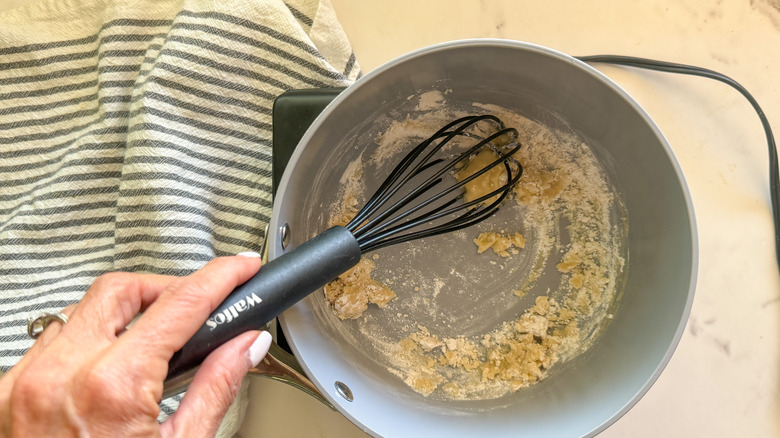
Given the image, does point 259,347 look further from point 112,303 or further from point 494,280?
point 494,280

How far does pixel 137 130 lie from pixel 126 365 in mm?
321

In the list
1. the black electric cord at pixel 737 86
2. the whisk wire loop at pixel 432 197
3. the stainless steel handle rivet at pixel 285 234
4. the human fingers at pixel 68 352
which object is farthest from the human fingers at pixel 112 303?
the black electric cord at pixel 737 86

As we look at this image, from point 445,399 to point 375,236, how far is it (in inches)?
8.7

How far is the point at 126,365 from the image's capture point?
0.39 metres

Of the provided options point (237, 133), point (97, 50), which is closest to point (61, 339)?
point (237, 133)

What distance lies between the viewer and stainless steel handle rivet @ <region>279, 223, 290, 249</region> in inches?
20.3

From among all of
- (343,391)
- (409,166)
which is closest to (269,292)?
(343,391)

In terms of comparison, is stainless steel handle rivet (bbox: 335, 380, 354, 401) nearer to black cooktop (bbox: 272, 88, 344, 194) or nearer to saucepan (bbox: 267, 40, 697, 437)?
saucepan (bbox: 267, 40, 697, 437)

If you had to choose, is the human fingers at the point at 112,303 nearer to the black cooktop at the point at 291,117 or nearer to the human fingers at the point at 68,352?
the human fingers at the point at 68,352

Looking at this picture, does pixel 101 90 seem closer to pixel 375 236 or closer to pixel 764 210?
pixel 375 236

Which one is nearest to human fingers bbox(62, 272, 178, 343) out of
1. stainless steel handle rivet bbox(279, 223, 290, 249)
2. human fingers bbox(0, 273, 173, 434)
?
human fingers bbox(0, 273, 173, 434)

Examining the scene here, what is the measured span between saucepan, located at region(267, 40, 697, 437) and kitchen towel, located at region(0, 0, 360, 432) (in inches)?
4.2

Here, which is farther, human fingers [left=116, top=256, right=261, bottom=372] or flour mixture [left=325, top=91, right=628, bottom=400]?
flour mixture [left=325, top=91, right=628, bottom=400]

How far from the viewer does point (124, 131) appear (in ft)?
2.12
